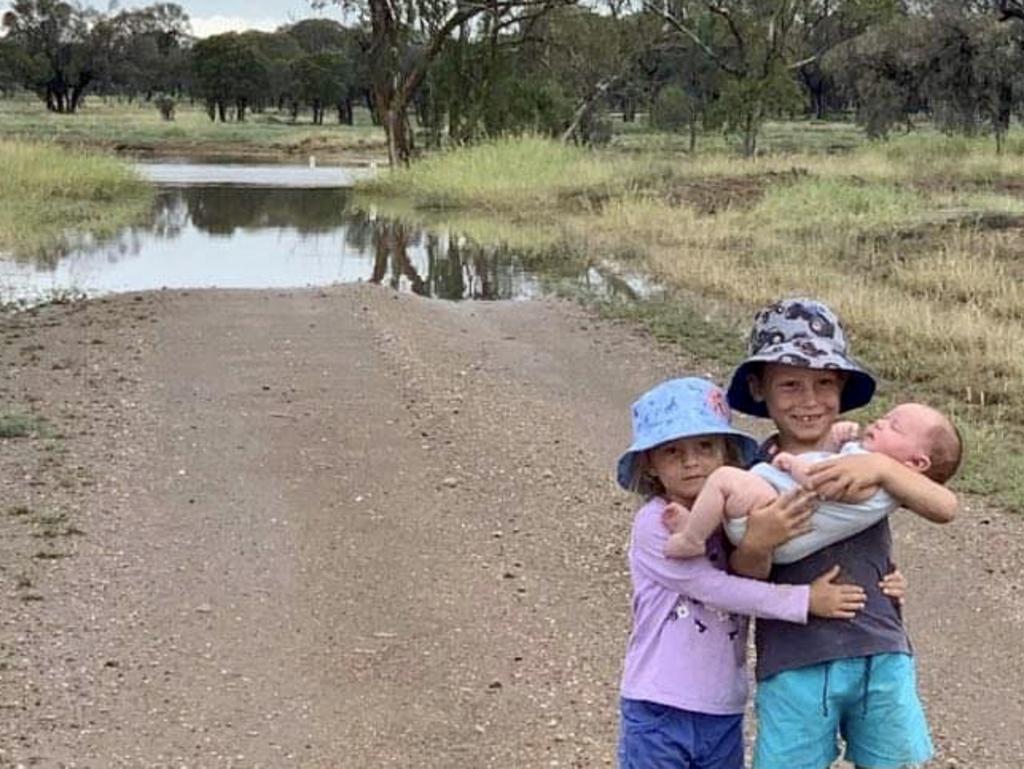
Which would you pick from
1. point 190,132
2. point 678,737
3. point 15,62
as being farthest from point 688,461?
point 15,62

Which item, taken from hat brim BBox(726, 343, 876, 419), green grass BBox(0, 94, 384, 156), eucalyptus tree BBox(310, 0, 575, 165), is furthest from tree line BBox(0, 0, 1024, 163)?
hat brim BBox(726, 343, 876, 419)

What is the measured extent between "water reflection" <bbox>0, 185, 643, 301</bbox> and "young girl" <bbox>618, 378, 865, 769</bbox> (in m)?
13.5

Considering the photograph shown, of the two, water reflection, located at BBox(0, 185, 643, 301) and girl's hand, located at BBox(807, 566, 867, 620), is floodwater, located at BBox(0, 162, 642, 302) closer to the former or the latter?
water reflection, located at BBox(0, 185, 643, 301)

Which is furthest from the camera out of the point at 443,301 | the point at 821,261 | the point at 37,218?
the point at 37,218

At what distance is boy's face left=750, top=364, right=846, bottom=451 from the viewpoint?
2.75 m

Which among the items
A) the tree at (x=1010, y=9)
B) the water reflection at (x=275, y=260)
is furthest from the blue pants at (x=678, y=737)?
the tree at (x=1010, y=9)

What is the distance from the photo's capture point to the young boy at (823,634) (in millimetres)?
2662

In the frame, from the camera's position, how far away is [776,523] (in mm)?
2547

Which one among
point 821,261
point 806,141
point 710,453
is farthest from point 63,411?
point 806,141

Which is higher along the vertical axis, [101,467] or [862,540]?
[862,540]

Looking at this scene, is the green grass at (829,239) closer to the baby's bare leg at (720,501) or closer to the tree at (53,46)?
the baby's bare leg at (720,501)

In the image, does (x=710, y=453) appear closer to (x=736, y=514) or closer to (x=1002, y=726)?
(x=736, y=514)

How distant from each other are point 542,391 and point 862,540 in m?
7.60

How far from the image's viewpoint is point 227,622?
213 inches
